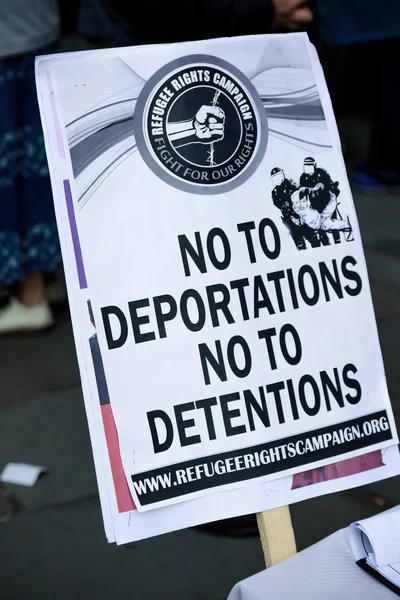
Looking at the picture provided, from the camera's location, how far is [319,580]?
44.1 inches

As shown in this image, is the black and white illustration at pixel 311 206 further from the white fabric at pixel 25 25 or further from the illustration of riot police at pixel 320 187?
the white fabric at pixel 25 25

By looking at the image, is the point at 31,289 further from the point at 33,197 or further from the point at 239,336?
the point at 239,336

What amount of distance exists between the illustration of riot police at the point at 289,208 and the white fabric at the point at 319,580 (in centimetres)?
45

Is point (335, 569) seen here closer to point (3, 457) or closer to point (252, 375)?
point (252, 375)

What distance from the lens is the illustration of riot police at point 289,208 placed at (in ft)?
4.39

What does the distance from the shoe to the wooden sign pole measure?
89.5 inches

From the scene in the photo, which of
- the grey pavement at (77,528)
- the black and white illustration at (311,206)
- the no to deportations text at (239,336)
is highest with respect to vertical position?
the black and white illustration at (311,206)

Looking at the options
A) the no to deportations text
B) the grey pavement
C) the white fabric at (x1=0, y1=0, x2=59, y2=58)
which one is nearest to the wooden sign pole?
the no to deportations text

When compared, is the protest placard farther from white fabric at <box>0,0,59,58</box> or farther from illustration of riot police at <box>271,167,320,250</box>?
white fabric at <box>0,0,59,58</box>

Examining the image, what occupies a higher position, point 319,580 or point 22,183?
point 22,183

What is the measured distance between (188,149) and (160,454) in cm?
46

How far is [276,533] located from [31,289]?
2.30 m

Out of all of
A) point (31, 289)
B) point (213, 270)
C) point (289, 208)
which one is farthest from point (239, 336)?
point (31, 289)

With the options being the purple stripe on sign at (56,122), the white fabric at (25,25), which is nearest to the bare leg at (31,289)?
the white fabric at (25,25)
